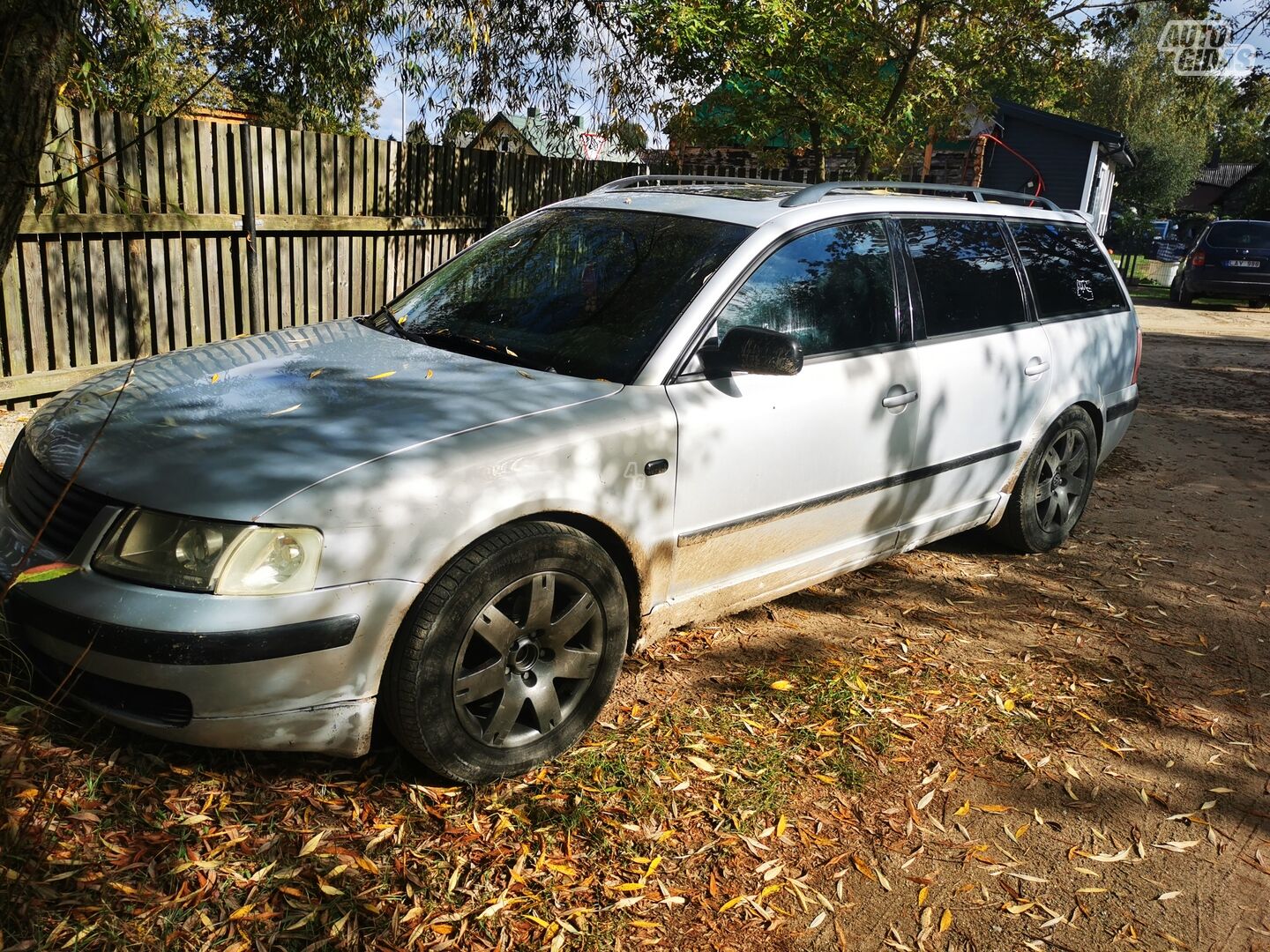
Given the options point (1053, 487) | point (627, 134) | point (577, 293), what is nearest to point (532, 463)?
point (577, 293)

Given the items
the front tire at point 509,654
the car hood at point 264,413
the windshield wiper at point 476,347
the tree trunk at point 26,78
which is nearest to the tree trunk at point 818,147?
the windshield wiper at point 476,347

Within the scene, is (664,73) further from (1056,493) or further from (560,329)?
(560,329)

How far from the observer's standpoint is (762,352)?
11.5 feet

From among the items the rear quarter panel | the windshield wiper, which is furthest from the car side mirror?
the rear quarter panel

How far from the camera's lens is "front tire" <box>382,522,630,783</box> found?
114 inches

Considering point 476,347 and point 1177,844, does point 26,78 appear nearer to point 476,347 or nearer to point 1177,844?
point 476,347

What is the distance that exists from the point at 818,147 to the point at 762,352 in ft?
26.9

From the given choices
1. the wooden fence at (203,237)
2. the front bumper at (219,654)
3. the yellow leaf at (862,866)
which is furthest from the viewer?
the wooden fence at (203,237)

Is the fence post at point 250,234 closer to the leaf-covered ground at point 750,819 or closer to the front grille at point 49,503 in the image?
the front grille at point 49,503

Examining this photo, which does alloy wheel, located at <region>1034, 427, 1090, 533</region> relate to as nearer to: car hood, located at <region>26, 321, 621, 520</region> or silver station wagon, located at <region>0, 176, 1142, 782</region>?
silver station wagon, located at <region>0, 176, 1142, 782</region>

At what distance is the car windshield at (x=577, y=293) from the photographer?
3670mm

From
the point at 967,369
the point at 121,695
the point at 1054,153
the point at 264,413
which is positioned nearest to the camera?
the point at 121,695

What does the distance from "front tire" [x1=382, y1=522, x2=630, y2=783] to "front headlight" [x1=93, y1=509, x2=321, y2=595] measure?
0.35 meters

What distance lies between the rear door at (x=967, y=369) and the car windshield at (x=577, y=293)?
1.11 m
